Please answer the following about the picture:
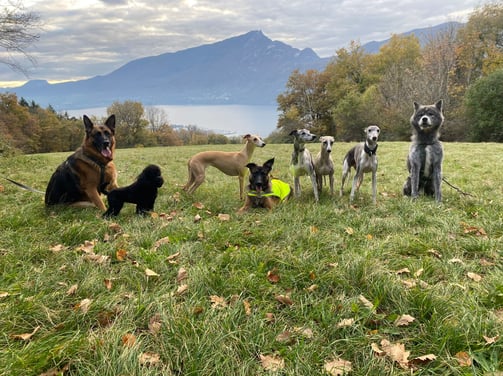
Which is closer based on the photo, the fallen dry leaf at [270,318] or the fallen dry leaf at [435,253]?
the fallen dry leaf at [270,318]

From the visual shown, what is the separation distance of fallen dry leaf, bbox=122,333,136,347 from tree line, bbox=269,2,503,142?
36351 mm

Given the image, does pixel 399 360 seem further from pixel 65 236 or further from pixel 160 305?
pixel 65 236

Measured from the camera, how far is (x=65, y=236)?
4.11 meters

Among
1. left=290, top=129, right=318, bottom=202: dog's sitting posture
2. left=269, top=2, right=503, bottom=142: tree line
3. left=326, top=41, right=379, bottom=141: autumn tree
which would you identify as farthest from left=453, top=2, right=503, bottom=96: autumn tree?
left=290, top=129, right=318, bottom=202: dog's sitting posture

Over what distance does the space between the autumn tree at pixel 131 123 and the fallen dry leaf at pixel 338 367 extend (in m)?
63.5

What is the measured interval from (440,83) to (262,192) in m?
37.1

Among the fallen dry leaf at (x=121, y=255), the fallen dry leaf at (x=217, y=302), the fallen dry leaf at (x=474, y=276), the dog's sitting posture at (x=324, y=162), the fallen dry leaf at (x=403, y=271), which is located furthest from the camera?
the dog's sitting posture at (x=324, y=162)

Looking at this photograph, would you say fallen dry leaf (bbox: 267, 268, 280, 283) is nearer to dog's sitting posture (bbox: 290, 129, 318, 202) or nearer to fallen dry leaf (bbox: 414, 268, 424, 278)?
fallen dry leaf (bbox: 414, 268, 424, 278)

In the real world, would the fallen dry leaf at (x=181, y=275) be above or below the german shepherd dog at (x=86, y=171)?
below

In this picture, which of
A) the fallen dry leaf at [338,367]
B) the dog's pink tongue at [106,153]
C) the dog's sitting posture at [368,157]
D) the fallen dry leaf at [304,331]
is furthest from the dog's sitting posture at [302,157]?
the fallen dry leaf at [338,367]

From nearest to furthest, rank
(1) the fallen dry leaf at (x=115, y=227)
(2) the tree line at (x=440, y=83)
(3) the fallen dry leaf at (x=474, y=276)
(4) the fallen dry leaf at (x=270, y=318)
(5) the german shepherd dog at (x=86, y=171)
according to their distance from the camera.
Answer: (4) the fallen dry leaf at (x=270, y=318), (3) the fallen dry leaf at (x=474, y=276), (1) the fallen dry leaf at (x=115, y=227), (5) the german shepherd dog at (x=86, y=171), (2) the tree line at (x=440, y=83)

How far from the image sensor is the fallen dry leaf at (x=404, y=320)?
238cm

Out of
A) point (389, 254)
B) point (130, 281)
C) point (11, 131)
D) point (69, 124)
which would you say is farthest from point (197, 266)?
point (69, 124)

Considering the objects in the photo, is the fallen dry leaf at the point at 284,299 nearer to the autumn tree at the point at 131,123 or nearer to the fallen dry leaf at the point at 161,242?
the fallen dry leaf at the point at 161,242
